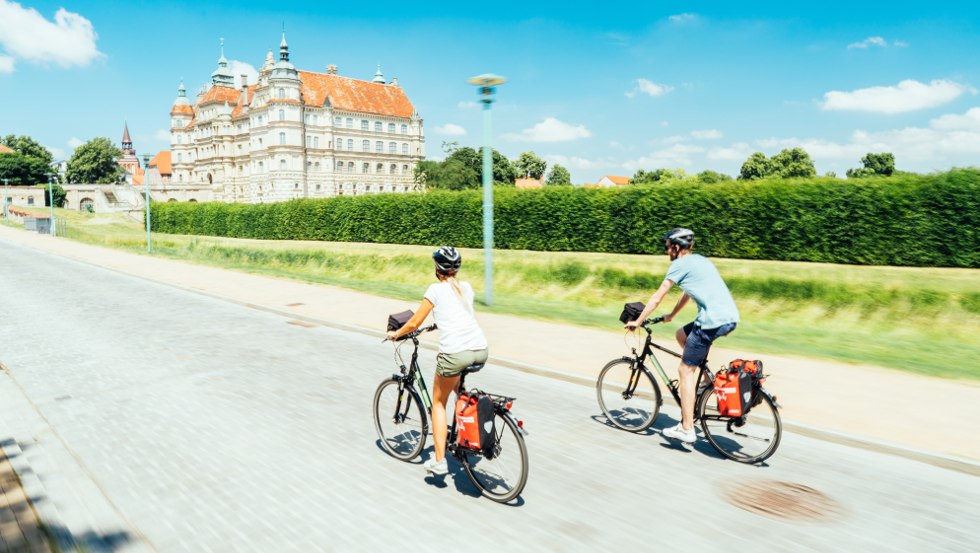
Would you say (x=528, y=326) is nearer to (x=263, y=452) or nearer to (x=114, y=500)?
(x=263, y=452)

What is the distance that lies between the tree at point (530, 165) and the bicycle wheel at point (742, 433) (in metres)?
108

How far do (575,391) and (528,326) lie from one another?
14.4ft

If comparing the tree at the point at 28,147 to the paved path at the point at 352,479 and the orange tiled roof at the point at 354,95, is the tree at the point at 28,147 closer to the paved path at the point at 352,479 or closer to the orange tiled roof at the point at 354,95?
the orange tiled roof at the point at 354,95

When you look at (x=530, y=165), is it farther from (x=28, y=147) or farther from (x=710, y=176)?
(x=28, y=147)

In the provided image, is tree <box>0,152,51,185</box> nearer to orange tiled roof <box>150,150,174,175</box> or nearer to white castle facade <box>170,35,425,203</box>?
white castle facade <box>170,35,425,203</box>

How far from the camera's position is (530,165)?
114m

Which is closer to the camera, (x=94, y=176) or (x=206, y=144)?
(x=206, y=144)

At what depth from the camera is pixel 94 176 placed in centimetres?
12444

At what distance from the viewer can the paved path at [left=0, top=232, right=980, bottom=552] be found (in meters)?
4.34

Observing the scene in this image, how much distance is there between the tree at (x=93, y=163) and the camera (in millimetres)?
123125

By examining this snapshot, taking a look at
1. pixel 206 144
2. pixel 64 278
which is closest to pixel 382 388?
pixel 64 278

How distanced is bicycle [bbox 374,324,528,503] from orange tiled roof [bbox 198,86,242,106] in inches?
4589

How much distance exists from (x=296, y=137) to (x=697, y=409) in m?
97.7

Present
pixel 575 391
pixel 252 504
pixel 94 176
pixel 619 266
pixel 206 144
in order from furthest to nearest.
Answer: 1. pixel 94 176
2. pixel 206 144
3. pixel 619 266
4. pixel 575 391
5. pixel 252 504
